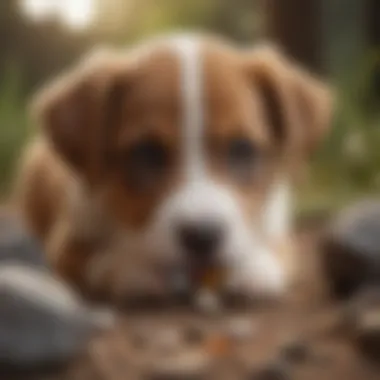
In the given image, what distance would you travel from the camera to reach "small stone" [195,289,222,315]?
2.89 ft

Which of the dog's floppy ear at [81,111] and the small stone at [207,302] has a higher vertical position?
the dog's floppy ear at [81,111]

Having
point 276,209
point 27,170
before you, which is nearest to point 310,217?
point 276,209

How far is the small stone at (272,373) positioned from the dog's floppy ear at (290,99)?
0.22 m

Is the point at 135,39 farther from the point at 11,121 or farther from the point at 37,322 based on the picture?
the point at 37,322

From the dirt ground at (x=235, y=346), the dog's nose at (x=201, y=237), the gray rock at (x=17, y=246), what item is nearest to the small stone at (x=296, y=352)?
the dirt ground at (x=235, y=346)

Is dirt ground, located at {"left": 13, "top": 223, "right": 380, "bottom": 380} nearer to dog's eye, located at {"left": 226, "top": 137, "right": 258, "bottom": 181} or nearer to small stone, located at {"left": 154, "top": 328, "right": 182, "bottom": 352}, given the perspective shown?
small stone, located at {"left": 154, "top": 328, "right": 182, "bottom": 352}

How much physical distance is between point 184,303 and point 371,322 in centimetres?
18

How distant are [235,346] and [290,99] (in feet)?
0.81

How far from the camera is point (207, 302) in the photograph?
884 mm

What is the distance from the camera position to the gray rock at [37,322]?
2.55 ft

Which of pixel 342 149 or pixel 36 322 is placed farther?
pixel 342 149

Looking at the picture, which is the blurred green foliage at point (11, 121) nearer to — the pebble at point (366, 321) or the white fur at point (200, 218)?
the white fur at point (200, 218)

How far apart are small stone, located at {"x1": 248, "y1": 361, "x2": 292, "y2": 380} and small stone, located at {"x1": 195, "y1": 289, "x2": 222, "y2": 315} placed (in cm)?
9

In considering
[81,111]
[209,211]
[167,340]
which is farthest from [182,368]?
[81,111]
